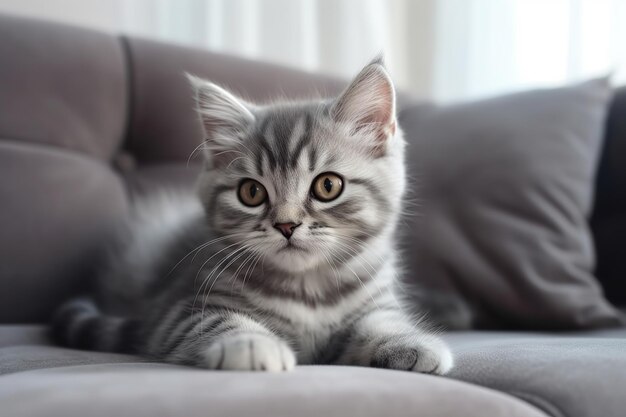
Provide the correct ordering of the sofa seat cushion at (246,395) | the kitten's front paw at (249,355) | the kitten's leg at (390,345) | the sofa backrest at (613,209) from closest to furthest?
the sofa seat cushion at (246,395)
the kitten's front paw at (249,355)
the kitten's leg at (390,345)
the sofa backrest at (613,209)

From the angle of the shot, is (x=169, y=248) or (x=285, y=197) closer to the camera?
(x=285, y=197)

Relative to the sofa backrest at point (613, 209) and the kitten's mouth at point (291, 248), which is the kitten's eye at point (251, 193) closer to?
the kitten's mouth at point (291, 248)

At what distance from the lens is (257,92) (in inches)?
68.6

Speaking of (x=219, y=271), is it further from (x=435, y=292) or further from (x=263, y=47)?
(x=263, y=47)

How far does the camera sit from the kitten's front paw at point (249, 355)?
0.79m

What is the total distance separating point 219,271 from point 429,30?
5.84 ft

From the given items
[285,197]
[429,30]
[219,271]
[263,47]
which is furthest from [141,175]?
[429,30]

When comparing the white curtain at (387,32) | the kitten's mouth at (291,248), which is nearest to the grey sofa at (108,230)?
the kitten's mouth at (291,248)

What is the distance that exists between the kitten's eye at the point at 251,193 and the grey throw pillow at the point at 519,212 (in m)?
0.56

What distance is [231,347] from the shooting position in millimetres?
813

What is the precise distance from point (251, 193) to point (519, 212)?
0.73m

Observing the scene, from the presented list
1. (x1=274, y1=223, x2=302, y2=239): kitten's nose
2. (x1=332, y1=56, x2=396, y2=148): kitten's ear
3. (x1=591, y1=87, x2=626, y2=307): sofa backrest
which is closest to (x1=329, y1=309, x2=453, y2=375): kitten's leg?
(x1=274, y1=223, x2=302, y2=239): kitten's nose

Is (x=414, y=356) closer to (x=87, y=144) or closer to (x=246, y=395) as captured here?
(x=246, y=395)

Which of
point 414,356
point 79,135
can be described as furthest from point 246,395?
point 79,135
